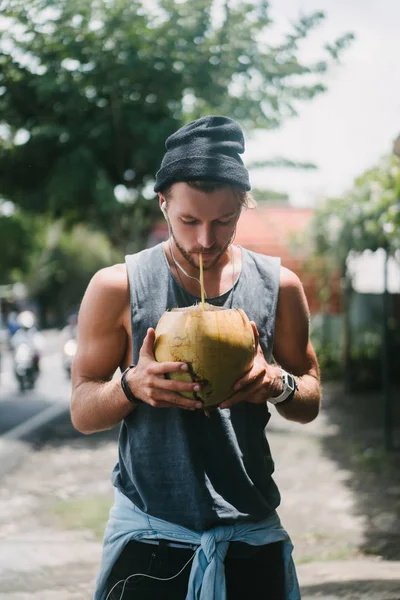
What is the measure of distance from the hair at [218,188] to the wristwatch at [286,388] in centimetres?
39

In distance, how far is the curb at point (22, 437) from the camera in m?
8.22

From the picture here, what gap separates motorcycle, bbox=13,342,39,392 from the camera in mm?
14195

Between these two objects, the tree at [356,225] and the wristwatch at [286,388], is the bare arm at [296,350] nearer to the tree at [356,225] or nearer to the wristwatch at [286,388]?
the wristwatch at [286,388]

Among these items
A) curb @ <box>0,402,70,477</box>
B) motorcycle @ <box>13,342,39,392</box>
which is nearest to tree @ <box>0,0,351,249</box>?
curb @ <box>0,402,70,477</box>

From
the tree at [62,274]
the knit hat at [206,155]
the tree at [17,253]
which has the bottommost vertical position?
the tree at [62,274]

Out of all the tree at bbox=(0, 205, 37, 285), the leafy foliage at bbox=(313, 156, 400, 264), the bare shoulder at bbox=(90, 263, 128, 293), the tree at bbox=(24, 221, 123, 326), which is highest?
the bare shoulder at bbox=(90, 263, 128, 293)

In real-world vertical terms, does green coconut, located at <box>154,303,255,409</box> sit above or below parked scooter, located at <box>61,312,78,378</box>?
above

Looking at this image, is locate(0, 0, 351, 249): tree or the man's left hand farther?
locate(0, 0, 351, 249): tree

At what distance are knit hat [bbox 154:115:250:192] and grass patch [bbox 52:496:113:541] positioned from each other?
4256 millimetres

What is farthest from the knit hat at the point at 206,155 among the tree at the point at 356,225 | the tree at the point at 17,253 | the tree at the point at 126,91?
the tree at the point at 17,253

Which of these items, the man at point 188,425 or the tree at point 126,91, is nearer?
the man at point 188,425

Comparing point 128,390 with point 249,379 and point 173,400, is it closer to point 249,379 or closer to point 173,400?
point 173,400

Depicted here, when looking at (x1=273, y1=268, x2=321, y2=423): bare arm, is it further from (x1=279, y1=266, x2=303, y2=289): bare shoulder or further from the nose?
the nose

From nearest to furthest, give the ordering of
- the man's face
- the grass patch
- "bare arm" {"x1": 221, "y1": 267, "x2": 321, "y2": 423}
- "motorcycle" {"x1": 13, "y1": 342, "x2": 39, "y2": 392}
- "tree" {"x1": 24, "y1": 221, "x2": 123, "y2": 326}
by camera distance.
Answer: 1. the man's face
2. "bare arm" {"x1": 221, "y1": 267, "x2": 321, "y2": 423}
3. the grass patch
4. "motorcycle" {"x1": 13, "y1": 342, "x2": 39, "y2": 392}
5. "tree" {"x1": 24, "y1": 221, "x2": 123, "y2": 326}
